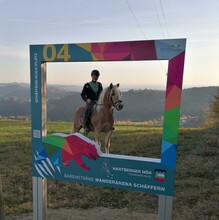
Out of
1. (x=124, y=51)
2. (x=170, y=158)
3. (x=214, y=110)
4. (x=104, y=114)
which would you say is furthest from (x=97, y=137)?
(x=214, y=110)

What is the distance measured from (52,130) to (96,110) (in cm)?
86

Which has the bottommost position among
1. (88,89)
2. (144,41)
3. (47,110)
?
(47,110)

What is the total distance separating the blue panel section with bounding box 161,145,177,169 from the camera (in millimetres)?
3461

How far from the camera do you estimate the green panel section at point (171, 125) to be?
11.1 feet

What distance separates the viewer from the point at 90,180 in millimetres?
3934

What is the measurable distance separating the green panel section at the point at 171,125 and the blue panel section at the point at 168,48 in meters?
0.67

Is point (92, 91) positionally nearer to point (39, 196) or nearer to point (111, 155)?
point (111, 155)

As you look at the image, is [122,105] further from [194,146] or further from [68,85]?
[194,146]

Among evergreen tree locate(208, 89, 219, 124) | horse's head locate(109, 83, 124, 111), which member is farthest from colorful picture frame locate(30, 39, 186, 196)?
evergreen tree locate(208, 89, 219, 124)

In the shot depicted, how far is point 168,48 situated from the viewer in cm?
327

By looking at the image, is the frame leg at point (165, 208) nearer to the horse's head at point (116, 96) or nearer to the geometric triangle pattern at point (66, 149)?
the geometric triangle pattern at point (66, 149)

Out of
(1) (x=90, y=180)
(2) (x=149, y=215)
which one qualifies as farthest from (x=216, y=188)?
(1) (x=90, y=180)

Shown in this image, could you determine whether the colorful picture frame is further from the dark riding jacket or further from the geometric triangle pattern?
the dark riding jacket

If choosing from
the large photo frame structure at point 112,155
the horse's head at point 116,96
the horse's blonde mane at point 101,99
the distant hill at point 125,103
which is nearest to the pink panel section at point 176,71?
the large photo frame structure at point 112,155
